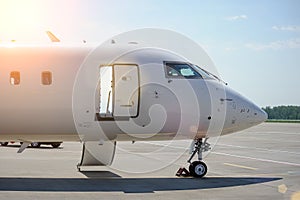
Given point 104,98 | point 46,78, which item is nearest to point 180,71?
point 104,98

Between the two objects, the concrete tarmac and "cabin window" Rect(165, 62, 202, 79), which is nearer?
the concrete tarmac

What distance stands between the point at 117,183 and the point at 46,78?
4256 millimetres

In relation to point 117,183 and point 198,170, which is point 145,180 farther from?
A: point 198,170

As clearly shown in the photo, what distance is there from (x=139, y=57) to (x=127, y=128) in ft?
8.33

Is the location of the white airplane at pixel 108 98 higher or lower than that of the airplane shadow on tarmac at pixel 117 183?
higher

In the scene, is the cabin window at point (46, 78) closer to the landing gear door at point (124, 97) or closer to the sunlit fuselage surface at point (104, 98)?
the sunlit fuselage surface at point (104, 98)

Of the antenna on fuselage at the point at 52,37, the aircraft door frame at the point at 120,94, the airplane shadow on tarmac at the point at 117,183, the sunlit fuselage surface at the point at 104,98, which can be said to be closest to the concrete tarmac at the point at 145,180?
the airplane shadow on tarmac at the point at 117,183

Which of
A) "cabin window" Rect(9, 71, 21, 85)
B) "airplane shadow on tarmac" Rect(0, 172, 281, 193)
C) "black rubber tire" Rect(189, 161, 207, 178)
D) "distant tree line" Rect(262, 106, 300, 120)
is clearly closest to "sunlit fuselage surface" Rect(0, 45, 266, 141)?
"cabin window" Rect(9, 71, 21, 85)

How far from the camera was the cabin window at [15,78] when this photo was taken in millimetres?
17167

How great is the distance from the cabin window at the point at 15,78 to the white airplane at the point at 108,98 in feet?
0.11

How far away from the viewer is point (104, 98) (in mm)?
17688

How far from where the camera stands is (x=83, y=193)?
46.4 ft

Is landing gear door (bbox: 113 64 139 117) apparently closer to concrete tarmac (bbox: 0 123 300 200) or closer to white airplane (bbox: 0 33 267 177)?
white airplane (bbox: 0 33 267 177)

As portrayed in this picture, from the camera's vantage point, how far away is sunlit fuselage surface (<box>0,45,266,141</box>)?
17062 mm
